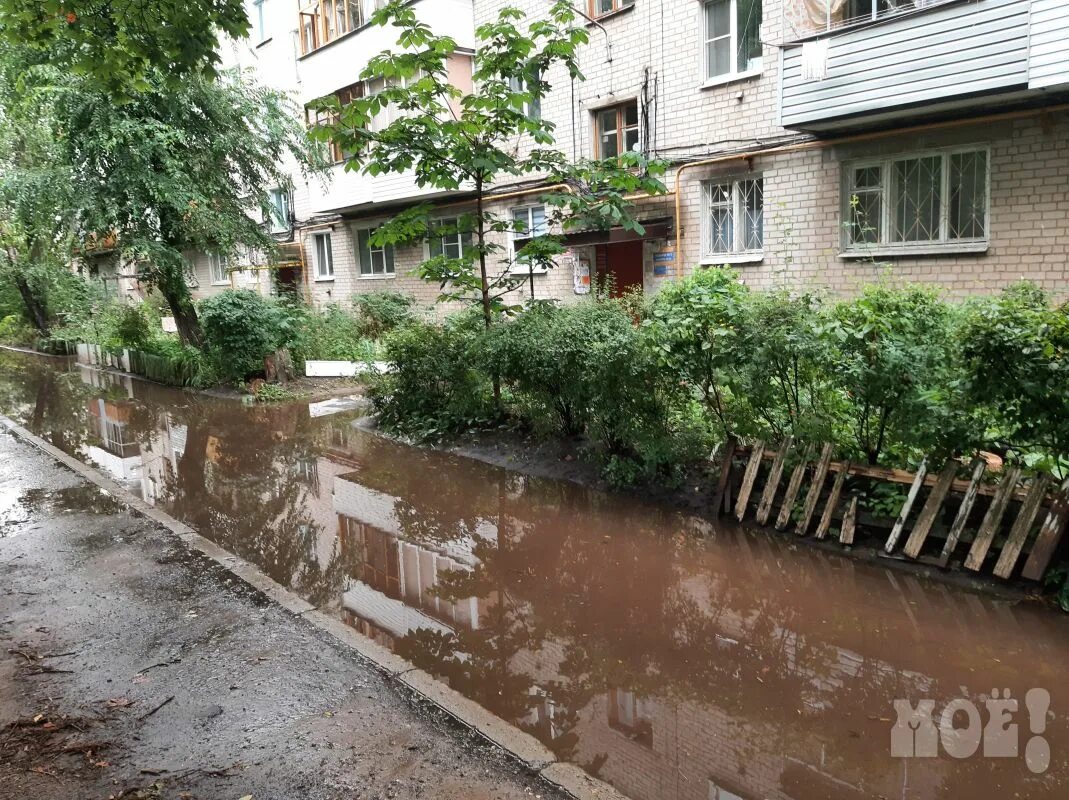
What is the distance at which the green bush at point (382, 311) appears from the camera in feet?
57.4

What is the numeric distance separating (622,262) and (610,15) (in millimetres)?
4358

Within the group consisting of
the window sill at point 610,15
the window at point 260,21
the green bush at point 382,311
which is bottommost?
the green bush at point 382,311

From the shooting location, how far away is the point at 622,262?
14.2 meters

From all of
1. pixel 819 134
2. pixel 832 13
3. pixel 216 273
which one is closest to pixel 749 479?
pixel 819 134

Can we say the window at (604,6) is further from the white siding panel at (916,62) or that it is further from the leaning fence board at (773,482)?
the leaning fence board at (773,482)

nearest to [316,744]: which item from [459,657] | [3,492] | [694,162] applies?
[459,657]

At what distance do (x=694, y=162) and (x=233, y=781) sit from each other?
1130 cm

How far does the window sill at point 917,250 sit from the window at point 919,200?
0.11 feet

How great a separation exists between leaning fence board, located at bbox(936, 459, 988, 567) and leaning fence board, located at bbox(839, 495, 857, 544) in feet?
1.94

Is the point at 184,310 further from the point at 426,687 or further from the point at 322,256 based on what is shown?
the point at 426,687

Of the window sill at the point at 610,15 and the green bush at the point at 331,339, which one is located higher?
the window sill at the point at 610,15

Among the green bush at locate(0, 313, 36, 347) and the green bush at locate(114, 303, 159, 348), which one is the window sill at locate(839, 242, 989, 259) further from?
the green bush at locate(0, 313, 36, 347)

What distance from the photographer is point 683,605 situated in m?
4.96

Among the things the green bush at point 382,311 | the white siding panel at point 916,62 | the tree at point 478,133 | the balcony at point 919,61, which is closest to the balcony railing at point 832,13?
the balcony at point 919,61
